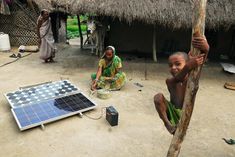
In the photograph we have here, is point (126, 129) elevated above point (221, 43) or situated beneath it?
situated beneath

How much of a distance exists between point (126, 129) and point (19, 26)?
8617mm

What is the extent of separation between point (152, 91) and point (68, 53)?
195 inches

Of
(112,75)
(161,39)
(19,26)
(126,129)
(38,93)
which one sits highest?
(19,26)

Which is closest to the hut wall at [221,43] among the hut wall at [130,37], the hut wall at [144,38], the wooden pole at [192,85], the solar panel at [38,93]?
the hut wall at [144,38]

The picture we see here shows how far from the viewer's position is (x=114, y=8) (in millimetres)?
7852

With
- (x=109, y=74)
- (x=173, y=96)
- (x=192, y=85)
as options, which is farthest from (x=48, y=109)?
(x=192, y=85)

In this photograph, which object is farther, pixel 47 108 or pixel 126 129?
pixel 47 108

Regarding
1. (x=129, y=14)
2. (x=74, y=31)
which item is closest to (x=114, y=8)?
(x=129, y=14)

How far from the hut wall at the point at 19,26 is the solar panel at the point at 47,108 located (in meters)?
6.33

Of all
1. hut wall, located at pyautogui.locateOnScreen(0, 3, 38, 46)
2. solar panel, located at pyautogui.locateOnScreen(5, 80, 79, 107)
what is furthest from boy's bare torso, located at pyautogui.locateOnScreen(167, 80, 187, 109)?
hut wall, located at pyautogui.locateOnScreen(0, 3, 38, 46)

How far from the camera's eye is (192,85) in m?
2.52

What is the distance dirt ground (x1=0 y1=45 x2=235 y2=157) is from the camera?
404 centimetres

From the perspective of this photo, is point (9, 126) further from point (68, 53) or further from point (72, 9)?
point (68, 53)

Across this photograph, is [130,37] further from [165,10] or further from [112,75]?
[112,75]
